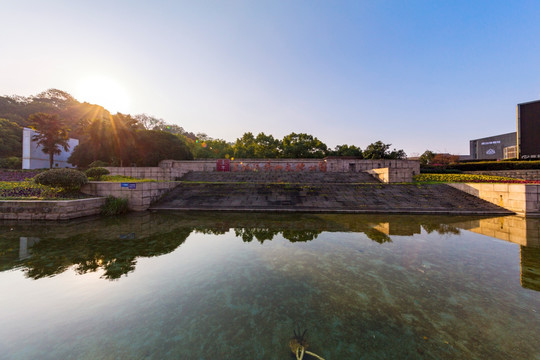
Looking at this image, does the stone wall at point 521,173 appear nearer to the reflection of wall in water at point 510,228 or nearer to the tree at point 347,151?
A: the reflection of wall in water at point 510,228

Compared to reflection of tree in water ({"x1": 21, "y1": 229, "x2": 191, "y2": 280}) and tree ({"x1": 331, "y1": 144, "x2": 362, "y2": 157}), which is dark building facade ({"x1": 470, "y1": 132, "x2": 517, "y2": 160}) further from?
reflection of tree in water ({"x1": 21, "y1": 229, "x2": 191, "y2": 280})

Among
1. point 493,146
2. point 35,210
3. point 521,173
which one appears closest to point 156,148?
point 35,210

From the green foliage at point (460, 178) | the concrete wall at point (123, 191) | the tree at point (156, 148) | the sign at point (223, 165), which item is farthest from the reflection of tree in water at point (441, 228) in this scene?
the tree at point (156, 148)

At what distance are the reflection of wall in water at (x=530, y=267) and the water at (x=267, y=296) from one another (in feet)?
0.09

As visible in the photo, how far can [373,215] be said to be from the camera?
10.5 meters

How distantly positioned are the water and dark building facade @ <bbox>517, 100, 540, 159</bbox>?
22.3m

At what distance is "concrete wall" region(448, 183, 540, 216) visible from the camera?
33.8 feet

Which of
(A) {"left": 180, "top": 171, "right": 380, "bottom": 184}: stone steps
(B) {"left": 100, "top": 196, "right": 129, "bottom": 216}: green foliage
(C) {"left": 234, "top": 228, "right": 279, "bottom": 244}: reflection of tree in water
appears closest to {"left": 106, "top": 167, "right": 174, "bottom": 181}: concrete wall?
(A) {"left": 180, "top": 171, "right": 380, "bottom": 184}: stone steps

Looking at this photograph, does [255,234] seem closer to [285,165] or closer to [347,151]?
[285,165]

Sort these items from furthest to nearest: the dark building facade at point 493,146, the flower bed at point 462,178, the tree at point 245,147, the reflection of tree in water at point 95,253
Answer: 1. the dark building facade at point 493,146
2. the tree at point 245,147
3. the flower bed at point 462,178
4. the reflection of tree in water at point 95,253

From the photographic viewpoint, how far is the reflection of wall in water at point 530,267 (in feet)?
12.4

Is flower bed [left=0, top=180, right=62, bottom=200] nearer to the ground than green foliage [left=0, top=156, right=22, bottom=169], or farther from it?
nearer to the ground

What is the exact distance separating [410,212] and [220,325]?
1163 centimetres

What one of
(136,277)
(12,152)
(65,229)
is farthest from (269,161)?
Result: (12,152)
